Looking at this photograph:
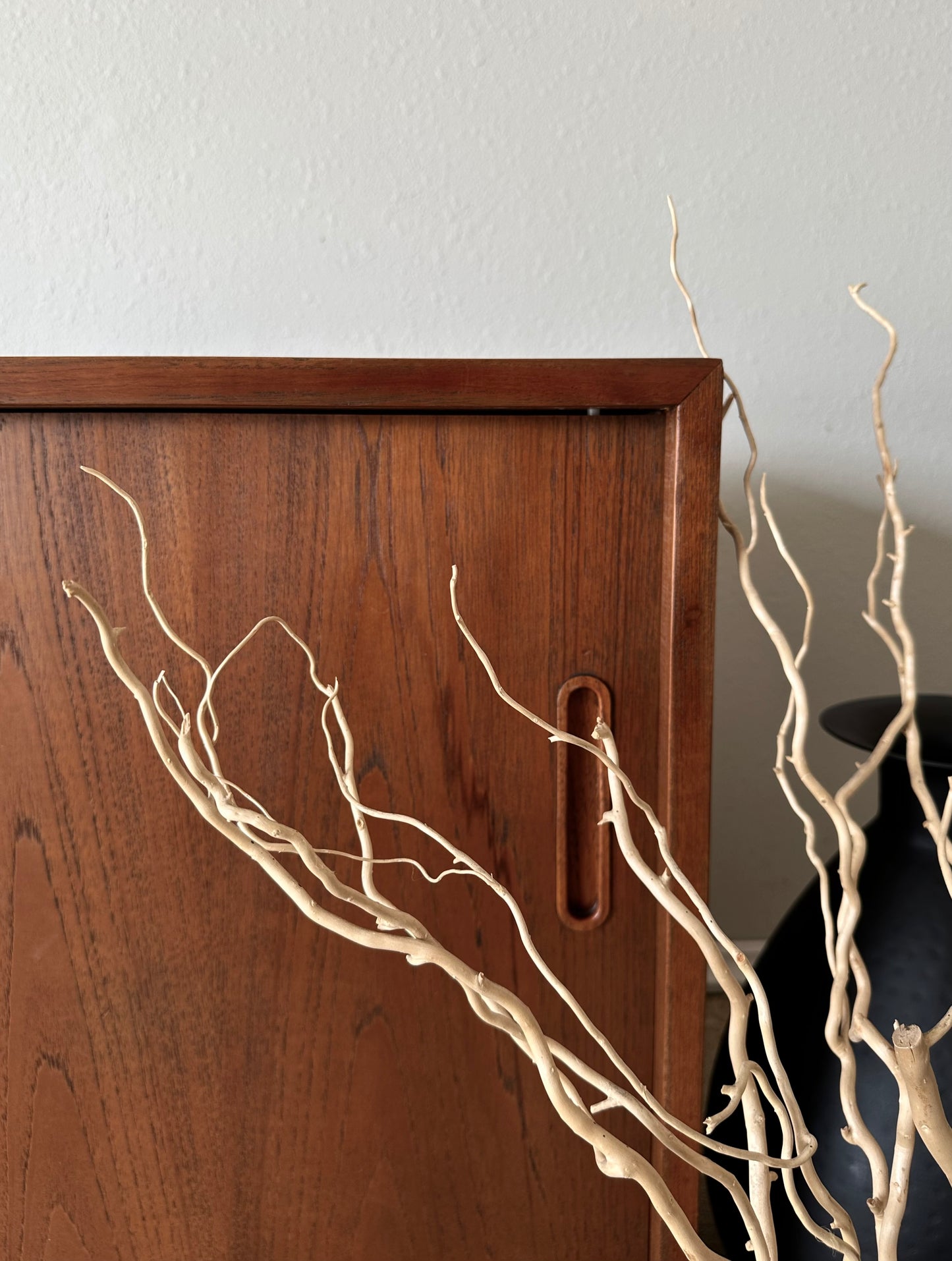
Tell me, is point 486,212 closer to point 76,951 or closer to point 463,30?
point 463,30

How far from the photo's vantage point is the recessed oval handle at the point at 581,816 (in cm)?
73

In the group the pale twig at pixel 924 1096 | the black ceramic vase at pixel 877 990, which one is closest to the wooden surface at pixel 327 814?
the black ceramic vase at pixel 877 990

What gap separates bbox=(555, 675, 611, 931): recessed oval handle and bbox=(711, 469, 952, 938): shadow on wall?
1.91 feet

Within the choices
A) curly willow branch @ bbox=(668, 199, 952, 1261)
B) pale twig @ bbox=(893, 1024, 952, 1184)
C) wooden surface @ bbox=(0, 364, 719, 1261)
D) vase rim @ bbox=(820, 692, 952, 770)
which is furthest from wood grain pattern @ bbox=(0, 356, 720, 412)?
pale twig @ bbox=(893, 1024, 952, 1184)

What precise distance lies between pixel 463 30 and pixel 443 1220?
3.97 ft

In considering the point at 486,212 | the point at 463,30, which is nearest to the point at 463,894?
the point at 486,212

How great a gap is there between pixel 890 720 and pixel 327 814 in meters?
0.46

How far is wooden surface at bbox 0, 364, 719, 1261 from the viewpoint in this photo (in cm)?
70

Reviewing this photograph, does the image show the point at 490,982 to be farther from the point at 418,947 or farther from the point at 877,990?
the point at 877,990

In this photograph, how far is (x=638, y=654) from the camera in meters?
0.73

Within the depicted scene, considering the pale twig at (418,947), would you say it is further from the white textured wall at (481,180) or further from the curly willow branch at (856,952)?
the white textured wall at (481,180)

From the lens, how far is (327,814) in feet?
2.40

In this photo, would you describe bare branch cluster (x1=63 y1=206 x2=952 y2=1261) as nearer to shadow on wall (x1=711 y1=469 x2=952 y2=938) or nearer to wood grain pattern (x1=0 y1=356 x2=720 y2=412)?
wood grain pattern (x1=0 y1=356 x2=720 y2=412)

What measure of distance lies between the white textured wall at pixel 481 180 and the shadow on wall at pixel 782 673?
14 cm
